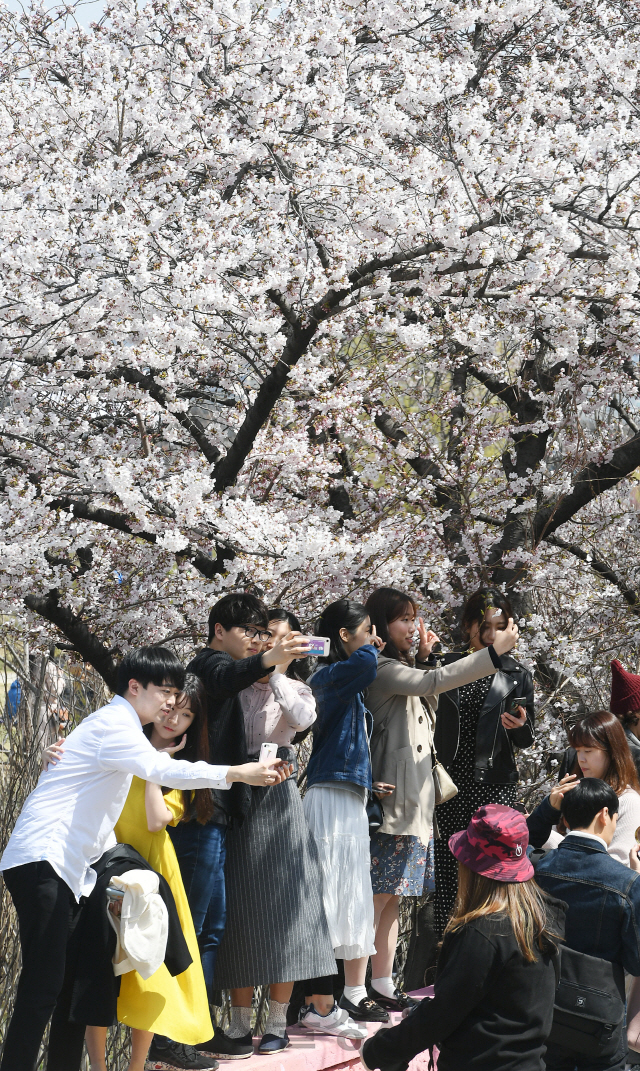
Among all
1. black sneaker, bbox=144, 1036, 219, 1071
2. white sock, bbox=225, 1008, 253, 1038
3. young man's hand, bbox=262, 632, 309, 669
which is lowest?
black sneaker, bbox=144, 1036, 219, 1071

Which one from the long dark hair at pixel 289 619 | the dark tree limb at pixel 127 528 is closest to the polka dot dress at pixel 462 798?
the long dark hair at pixel 289 619

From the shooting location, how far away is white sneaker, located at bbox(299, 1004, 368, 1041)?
3406 millimetres

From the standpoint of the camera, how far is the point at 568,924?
8.54 feet

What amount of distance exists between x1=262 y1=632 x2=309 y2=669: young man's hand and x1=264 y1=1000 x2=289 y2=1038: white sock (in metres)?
1.17

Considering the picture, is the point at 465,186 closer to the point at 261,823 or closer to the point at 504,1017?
the point at 261,823

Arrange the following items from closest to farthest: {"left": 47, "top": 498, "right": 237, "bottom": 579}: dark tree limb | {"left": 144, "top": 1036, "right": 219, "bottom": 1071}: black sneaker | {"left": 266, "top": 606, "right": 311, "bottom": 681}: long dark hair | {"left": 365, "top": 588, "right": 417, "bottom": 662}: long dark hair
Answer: {"left": 144, "top": 1036, "right": 219, "bottom": 1071}: black sneaker
{"left": 266, "top": 606, "right": 311, "bottom": 681}: long dark hair
{"left": 365, "top": 588, "right": 417, "bottom": 662}: long dark hair
{"left": 47, "top": 498, "right": 237, "bottom": 579}: dark tree limb

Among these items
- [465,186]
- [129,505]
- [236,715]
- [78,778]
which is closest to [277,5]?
[465,186]

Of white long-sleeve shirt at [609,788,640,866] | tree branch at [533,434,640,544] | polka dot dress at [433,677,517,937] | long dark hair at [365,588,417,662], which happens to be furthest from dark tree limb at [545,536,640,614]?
white long-sleeve shirt at [609,788,640,866]

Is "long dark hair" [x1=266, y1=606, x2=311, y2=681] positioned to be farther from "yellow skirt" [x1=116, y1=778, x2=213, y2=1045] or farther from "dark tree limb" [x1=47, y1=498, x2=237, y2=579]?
"dark tree limb" [x1=47, y1=498, x2=237, y2=579]

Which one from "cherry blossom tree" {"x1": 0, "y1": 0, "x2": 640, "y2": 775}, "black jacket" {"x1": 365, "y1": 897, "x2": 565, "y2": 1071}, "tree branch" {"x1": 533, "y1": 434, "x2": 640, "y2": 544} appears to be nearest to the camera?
"black jacket" {"x1": 365, "y1": 897, "x2": 565, "y2": 1071}

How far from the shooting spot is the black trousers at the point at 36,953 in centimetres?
254

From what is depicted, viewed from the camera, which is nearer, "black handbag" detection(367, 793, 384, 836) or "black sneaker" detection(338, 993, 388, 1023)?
"black sneaker" detection(338, 993, 388, 1023)

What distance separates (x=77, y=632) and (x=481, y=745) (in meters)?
2.81

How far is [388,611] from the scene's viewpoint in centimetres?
397
